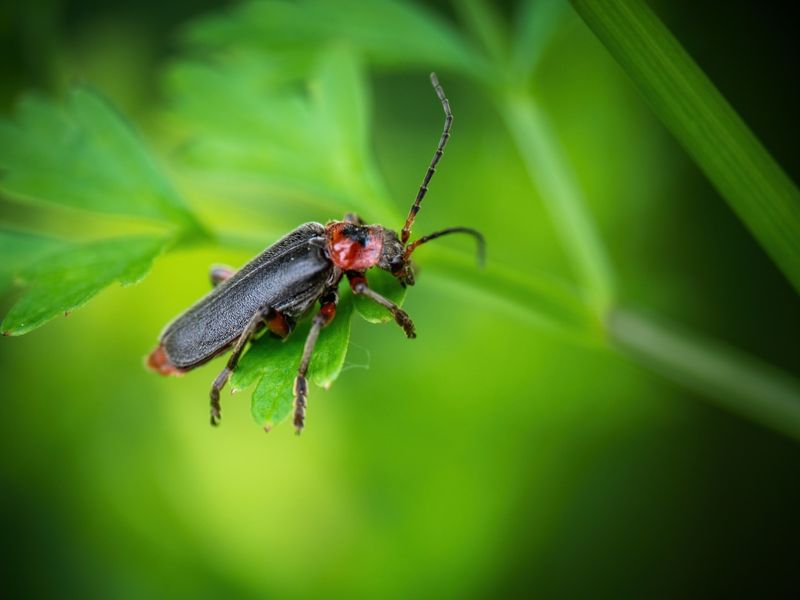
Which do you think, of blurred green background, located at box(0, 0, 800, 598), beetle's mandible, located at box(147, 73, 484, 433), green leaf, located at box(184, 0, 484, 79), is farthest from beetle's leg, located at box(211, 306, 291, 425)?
blurred green background, located at box(0, 0, 800, 598)

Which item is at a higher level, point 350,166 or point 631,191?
point 631,191

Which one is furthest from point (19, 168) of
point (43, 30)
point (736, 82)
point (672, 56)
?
point (736, 82)

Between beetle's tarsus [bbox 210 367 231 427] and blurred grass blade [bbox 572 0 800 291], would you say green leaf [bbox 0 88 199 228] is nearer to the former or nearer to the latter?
beetle's tarsus [bbox 210 367 231 427]

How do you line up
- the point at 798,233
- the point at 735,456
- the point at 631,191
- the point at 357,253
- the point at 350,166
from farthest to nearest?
1. the point at 631,191
2. the point at 735,456
3. the point at 350,166
4. the point at 357,253
5. the point at 798,233

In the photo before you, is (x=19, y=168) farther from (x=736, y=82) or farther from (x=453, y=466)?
(x=736, y=82)

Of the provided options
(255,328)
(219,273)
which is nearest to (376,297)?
(255,328)

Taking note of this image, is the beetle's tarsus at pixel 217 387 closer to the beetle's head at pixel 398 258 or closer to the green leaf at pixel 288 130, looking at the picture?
the beetle's head at pixel 398 258

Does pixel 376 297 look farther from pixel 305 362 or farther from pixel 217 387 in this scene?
pixel 217 387

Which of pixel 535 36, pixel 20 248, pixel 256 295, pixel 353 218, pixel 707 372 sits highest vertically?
pixel 535 36
